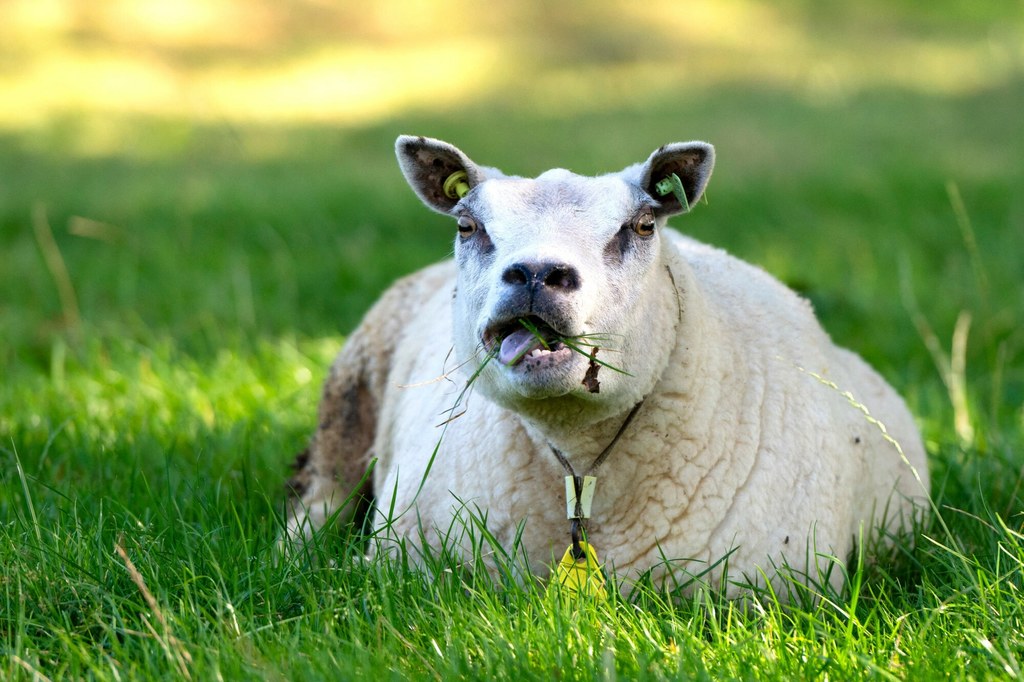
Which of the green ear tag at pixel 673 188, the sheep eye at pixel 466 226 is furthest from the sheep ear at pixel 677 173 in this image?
the sheep eye at pixel 466 226

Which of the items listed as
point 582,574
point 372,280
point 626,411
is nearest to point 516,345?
point 626,411

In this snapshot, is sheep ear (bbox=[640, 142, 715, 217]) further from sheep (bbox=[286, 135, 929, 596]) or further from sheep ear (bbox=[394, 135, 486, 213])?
sheep ear (bbox=[394, 135, 486, 213])

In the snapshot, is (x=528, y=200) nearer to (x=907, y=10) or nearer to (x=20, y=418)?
(x=20, y=418)

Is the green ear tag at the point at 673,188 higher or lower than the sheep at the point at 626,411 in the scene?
higher

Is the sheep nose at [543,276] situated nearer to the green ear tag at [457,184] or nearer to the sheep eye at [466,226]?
the sheep eye at [466,226]

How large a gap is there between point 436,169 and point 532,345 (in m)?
0.92

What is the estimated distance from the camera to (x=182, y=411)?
17.7ft

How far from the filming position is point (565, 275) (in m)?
3.14

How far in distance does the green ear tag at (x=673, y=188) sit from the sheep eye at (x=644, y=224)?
95 mm

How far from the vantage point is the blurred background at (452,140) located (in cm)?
706

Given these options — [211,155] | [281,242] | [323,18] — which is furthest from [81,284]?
[323,18]

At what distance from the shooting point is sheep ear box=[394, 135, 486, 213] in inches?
148

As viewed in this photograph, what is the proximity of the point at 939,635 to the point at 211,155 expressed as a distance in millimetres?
9919

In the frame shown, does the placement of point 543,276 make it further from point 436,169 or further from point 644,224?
point 436,169
